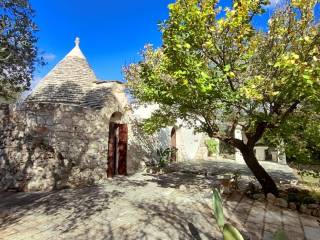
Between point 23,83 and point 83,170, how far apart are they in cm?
470

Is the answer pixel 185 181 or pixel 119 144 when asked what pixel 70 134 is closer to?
pixel 119 144

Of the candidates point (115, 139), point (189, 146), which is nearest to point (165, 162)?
point (115, 139)

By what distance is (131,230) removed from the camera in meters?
5.70

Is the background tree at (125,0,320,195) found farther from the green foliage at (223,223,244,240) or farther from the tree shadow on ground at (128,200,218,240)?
the green foliage at (223,223,244,240)

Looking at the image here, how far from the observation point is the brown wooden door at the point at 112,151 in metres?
12.3

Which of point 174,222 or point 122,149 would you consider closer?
point 174,222

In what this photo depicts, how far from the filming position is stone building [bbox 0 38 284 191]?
30.7 ft

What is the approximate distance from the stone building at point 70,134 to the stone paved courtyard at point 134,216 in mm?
864

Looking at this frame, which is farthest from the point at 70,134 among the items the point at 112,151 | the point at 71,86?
the point at 71,86

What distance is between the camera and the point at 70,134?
33.3ft

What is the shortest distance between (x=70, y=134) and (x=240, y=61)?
6409 mm

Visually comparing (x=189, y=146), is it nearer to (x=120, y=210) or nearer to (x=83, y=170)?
(x=83, y=170)

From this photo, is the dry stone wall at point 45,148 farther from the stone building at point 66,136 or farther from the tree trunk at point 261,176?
the tree trunk at point 261,176

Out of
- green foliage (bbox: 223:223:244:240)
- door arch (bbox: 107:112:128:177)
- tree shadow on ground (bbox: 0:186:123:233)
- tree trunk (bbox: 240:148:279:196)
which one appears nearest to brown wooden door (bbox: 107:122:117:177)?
door arch (bbox: 107:112:128:177)
